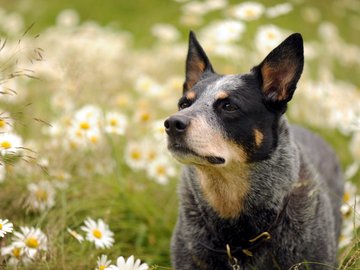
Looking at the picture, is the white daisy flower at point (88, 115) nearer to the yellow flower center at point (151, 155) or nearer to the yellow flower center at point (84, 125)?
the yellow flower center at point (84, 125)

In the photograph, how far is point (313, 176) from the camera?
3.97 meters

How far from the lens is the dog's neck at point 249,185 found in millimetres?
3486

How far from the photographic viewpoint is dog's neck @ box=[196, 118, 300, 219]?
137 inches

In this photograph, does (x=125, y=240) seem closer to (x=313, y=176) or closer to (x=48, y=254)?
(x=48, y=254)

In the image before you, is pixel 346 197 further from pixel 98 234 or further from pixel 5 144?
pixel 5 144

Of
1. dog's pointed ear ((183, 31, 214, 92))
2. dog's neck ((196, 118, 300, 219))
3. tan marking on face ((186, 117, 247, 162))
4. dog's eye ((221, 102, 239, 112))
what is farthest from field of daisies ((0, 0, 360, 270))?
dog's eye ((221, 102, 239, 112))

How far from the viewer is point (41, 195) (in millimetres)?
4238

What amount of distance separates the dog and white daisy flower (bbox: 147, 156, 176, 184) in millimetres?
1234

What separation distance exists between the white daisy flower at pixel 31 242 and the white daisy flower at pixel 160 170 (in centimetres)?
154

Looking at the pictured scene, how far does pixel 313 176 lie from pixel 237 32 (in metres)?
2.05

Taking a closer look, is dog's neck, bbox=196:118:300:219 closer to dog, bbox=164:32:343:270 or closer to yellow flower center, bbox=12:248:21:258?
dog, bbox=164:32:343:270

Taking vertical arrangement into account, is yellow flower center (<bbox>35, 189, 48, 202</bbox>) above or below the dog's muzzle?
below

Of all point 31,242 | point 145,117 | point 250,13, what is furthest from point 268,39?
point 31,242

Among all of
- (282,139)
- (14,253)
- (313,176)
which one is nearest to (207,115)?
(282,139)
